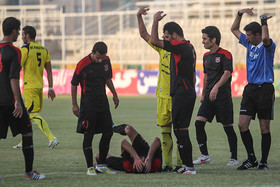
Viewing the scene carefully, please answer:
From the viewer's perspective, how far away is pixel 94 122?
774 cm

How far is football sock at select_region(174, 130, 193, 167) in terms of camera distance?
743cm

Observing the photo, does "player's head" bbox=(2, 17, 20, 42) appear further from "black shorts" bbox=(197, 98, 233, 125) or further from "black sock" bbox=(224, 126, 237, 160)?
"black sock" bbox=(224, 126, 237, 160)

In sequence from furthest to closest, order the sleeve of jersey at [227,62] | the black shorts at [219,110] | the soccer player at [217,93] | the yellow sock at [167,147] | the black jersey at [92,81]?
the black shorts at [219,110] → the soccer player at [217,93] → the sleeve of jersey at [227,62] → the yellow sock at [167,147] → the black jersey at [92,81]

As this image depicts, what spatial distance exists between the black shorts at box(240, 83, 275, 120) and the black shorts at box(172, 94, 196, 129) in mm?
1083

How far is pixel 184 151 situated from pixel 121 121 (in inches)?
330

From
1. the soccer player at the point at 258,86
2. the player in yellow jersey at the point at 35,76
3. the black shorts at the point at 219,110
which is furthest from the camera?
the player in yellow jersey at the point at 35,76

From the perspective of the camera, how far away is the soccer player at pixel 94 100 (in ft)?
25.2

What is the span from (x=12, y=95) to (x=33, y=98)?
11.8 feet

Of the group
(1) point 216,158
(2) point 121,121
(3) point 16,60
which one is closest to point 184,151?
(1) point 216,158

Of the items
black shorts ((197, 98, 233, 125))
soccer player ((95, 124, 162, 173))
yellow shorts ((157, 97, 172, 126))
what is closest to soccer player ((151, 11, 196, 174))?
soccer player ((95, 124, 162, 173))

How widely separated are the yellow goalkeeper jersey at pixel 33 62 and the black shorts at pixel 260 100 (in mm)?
4085

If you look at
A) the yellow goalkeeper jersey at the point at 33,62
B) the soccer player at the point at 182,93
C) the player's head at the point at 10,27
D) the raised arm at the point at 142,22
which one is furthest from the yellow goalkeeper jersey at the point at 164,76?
the yellow goalkeeper jersey at the point at 33,62

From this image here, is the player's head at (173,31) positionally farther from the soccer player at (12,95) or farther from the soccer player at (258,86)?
the soccer player at (12,95)

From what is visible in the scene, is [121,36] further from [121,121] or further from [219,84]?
[219,84]
